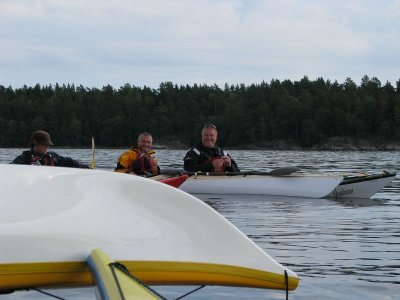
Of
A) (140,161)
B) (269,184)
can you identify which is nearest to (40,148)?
(140,161)

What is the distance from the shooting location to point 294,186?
15.1 m

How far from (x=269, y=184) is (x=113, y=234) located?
11.6 m

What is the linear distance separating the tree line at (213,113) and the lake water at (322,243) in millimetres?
97197

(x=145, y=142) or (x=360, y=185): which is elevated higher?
(x=145, y=142)

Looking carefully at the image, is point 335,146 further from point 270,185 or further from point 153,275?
point 153,275

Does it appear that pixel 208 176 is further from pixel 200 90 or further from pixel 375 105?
pixel 200 90

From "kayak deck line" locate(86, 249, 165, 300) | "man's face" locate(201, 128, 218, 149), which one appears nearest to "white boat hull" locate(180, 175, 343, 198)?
"man's face" locate(201, 128, 218, 149)

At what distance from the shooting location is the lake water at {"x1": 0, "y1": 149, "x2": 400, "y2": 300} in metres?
5.83

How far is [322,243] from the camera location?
853cm

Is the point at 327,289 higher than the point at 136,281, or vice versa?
the point at 136,281

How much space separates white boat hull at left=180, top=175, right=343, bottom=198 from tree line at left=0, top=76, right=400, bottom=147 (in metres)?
95.3

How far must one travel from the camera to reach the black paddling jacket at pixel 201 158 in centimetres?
1462

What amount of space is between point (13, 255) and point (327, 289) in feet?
10.8

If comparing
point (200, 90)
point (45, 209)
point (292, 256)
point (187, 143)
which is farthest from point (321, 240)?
point (200, 90)
